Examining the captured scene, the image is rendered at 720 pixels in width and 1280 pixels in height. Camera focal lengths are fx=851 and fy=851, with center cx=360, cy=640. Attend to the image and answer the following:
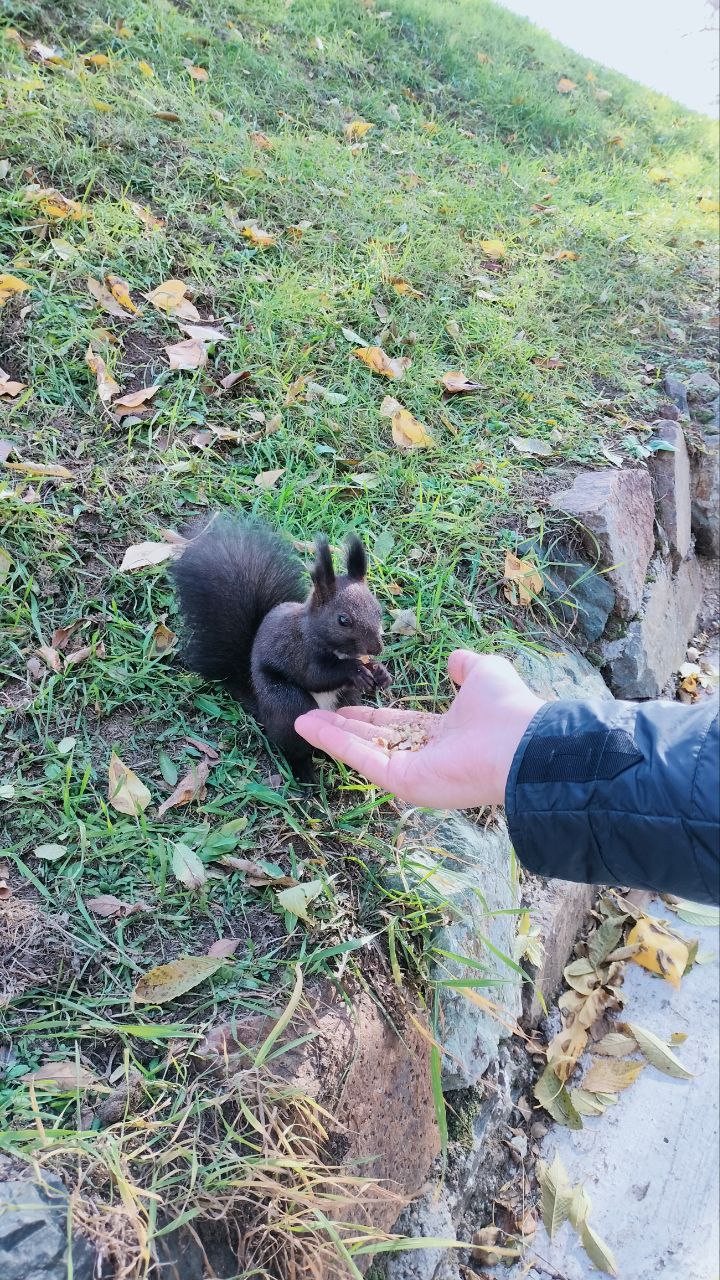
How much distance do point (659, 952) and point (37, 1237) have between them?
1589 millimetres

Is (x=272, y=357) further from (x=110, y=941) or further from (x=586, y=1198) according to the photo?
(x=586, y=1198)

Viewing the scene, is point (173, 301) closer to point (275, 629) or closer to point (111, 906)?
point (275, 629)

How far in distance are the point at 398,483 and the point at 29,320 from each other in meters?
1.16

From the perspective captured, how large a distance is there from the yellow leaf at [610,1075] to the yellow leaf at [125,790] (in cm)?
115

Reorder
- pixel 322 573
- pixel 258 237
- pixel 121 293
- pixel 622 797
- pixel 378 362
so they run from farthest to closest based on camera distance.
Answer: pixel 258 237, pixel 378 362, pixel 121 293, pixel 322 573, pixel 622 797

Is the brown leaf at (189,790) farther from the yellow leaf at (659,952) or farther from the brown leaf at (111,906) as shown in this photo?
the yellow leaf at (659,952)

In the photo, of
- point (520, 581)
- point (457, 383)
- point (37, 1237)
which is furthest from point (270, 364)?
point (37, 1237)

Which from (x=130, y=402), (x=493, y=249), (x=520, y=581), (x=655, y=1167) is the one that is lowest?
(x=655, y=1167)

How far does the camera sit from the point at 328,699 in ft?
6.18

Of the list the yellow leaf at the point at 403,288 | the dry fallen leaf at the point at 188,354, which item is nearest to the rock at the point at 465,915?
the dry fallen leaf at the point at 188,354

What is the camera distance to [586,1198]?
170 centimetres

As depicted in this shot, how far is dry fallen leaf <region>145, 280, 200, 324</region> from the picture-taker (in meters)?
2.63

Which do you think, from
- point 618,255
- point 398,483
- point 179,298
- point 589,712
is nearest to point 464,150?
point 618,255

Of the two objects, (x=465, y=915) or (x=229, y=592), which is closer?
(x=465, y=915)
